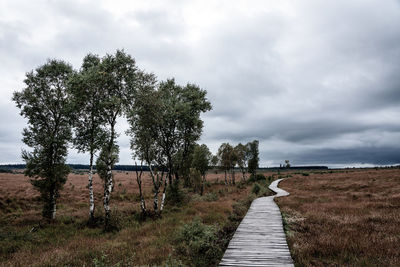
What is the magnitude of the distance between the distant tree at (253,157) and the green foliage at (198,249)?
201 ft

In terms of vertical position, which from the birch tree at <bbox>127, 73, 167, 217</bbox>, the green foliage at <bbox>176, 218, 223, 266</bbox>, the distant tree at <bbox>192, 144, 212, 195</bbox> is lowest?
the green foliage at <bbox>176, 218, 223, 266</bbox>

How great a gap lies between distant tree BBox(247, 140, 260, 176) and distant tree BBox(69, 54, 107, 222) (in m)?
57.2

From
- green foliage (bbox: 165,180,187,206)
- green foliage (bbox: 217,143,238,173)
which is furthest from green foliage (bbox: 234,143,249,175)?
green foliage (bbox: 165,180,187,206)

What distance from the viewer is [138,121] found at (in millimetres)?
17469

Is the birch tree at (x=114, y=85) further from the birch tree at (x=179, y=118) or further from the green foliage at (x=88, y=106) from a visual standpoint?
the birch tree at (x=179, y=118)

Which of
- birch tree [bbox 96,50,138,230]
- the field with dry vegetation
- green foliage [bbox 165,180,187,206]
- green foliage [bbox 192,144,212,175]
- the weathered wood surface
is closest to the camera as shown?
the weathered wood surface

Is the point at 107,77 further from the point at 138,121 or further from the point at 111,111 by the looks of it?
the point at 138,121

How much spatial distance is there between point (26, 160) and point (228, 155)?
46.0m

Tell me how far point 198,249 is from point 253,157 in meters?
64.8

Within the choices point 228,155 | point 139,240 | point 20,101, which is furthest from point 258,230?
point 228,155

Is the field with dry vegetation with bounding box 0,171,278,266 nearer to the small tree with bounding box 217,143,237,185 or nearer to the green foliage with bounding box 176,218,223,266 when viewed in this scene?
the green foliage with bounding box 176,218,223,266

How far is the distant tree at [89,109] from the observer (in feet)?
53.0

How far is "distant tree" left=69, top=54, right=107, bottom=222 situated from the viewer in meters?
16.1

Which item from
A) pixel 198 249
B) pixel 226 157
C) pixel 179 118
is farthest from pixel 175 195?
pixel 226 157
